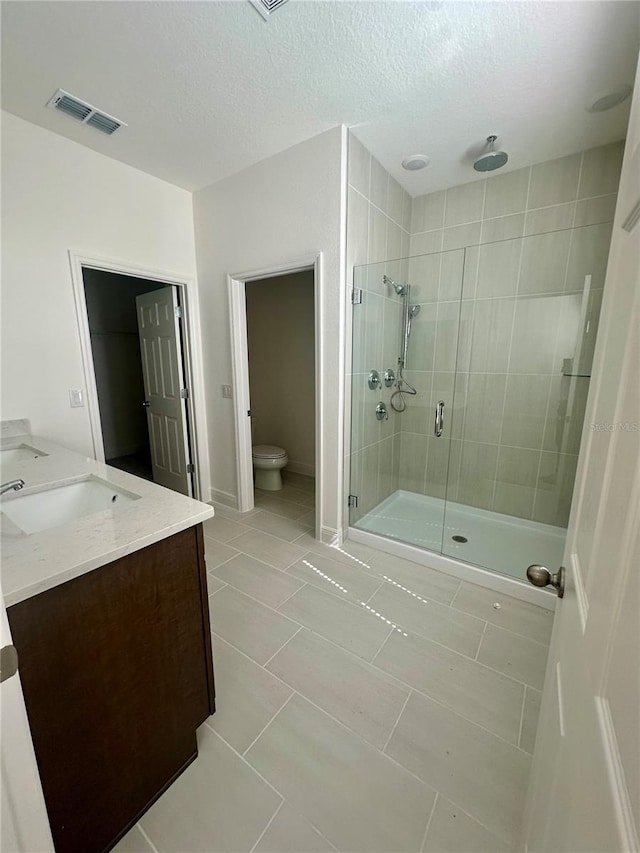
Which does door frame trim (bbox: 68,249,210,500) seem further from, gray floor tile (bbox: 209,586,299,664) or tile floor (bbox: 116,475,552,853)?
gray floor tile (bbox: 209,586,299,664)

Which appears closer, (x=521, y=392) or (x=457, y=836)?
(x=457, y=836)

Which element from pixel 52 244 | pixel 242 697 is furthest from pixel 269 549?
pixel 52 244

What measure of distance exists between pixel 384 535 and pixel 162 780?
1.79 m

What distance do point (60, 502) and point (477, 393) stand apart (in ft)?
9.41

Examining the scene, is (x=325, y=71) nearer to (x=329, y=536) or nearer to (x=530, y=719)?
(x=329, y=536)

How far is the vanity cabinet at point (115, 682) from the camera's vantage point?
2.57 feet

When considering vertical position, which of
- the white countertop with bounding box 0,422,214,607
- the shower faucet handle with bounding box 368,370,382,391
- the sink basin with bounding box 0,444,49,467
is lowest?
the sink basin with bounding box 0,444,49,467

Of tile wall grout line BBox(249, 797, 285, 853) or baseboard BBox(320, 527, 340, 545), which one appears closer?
tile wall grout line BBox(249, 797, 285, 853)

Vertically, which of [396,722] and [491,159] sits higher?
[491,159]

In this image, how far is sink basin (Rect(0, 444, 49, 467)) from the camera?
1.83m

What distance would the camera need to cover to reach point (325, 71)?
5.37 ft

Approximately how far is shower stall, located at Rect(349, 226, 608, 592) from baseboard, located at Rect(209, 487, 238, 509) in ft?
3.80

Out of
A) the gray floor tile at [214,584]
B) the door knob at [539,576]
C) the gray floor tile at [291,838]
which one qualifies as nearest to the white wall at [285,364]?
the gray floor tile at [214,584]

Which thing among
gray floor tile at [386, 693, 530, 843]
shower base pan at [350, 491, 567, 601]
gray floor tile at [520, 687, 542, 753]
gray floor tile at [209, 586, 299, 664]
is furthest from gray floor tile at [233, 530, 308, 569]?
gray floor tile at [520, 687, 542, 753]
